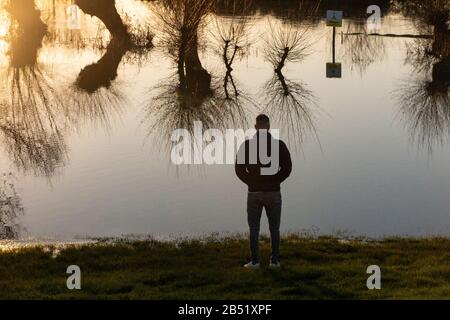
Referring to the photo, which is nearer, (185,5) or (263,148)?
(263,148)

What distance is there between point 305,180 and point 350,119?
800 centimetres

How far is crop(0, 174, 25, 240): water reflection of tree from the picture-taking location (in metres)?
15.5

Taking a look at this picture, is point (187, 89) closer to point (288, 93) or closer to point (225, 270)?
point (288, 93)

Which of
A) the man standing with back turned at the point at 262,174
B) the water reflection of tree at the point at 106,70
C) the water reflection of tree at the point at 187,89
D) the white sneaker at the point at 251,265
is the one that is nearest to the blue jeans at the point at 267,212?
the man standing with back turned at the point at 262,174

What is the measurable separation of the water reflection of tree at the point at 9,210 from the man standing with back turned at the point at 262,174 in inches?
229

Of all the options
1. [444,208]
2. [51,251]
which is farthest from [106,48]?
[51,251]

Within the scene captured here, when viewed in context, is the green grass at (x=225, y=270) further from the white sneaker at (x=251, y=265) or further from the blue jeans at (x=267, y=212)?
the blue jeans at (x=267, y=212)

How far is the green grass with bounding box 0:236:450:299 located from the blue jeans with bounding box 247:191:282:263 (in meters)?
0.39

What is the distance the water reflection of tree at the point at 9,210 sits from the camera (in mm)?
15453

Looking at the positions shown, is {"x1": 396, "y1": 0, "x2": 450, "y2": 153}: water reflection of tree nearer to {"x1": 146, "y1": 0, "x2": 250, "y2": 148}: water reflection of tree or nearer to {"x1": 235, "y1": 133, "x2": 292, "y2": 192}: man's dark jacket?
{"x1": 146, "y1": 0, "x2": 250, "y2": 148}: water reflection of tree
